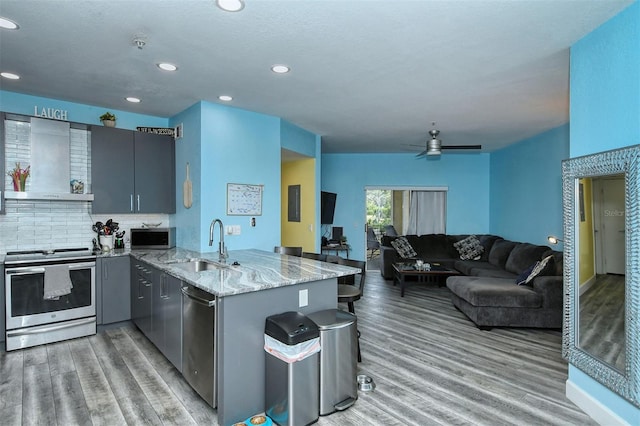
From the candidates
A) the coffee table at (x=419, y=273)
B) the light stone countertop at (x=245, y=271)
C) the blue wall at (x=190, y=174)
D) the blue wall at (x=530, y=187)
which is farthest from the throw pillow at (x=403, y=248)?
the blue wall at (x=190, y=174)

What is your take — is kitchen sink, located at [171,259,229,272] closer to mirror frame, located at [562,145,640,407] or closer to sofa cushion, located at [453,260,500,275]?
mirror frame, located at [562,145,640,407]

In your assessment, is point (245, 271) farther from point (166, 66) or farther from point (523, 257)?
point (523, 257)

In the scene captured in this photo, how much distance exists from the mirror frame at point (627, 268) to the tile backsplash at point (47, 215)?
4678 mm

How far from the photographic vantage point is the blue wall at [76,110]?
12.0ft

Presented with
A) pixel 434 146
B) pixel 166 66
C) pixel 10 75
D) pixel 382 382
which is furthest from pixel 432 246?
pixel 10 75

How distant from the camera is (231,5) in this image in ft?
6.63

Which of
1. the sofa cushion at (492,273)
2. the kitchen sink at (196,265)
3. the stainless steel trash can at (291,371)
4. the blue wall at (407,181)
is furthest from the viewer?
the blue wall at (407,181)

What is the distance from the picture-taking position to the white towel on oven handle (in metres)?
3.34

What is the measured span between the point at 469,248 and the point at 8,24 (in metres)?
6.97

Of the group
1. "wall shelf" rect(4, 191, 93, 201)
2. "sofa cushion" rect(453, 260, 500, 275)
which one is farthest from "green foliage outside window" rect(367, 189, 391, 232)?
"wall shelf" rect(4, 191, 93, 201)

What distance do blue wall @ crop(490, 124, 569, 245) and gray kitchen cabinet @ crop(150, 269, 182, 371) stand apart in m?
5.24

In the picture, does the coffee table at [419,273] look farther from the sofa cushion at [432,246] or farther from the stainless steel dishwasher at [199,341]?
the stainless steel dishwasher at [199,341]

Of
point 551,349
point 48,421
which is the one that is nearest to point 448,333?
point 551,349

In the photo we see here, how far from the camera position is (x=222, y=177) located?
13.0 ft
